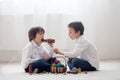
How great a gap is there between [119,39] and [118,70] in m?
0.61

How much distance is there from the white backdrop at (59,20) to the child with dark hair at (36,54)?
1.31 feet

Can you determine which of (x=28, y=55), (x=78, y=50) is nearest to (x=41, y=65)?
(x=28, y=55)

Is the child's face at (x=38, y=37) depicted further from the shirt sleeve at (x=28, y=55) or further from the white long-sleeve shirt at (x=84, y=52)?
the white long-sleeve shirt at (x=84, y=52)

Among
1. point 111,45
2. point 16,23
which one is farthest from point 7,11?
point 111,45

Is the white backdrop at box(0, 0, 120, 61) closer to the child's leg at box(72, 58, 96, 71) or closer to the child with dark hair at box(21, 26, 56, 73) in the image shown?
the child with dark hair at box(21, 26, 56, 73)

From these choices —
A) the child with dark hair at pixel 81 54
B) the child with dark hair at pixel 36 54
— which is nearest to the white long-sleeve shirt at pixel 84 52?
the child with dark hair at pixel 81 54

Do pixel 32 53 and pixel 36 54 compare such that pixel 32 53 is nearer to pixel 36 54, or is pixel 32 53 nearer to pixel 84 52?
pixel 36 54

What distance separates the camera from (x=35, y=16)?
241 cm

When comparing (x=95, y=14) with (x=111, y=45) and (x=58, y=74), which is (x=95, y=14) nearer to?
(x=111, y=45)

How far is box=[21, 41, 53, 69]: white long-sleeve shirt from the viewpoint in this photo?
195 cm

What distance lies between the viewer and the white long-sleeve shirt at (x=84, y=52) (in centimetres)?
200

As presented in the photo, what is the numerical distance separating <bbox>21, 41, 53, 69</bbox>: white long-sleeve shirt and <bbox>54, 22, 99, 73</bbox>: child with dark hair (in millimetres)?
96

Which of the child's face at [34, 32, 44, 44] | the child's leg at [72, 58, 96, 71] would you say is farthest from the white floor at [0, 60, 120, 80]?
the child's face at [34, 32, 44, 44]

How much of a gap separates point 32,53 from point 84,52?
35cm
